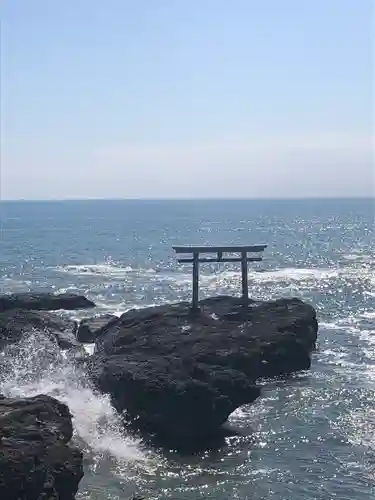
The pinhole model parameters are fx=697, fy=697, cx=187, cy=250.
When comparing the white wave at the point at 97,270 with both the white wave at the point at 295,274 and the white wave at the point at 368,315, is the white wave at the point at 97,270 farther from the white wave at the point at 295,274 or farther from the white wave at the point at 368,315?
the white wave at the point at 368,315

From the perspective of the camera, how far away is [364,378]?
33.8 meters

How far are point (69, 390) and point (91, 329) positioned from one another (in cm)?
1204

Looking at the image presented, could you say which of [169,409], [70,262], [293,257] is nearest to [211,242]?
[293,257]

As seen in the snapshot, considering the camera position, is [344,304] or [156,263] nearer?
[344,304]

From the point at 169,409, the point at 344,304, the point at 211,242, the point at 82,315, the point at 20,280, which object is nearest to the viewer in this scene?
the point at 169,409

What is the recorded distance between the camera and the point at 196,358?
2873 cm

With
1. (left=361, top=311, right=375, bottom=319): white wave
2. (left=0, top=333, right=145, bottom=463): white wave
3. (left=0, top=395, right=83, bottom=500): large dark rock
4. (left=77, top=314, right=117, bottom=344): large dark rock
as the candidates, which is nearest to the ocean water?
(left=0, top=333, right=145, bottom=463): white wave

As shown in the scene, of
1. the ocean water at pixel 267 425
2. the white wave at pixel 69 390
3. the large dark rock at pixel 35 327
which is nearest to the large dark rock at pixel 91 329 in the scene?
the large dark rock at pixel 35 327

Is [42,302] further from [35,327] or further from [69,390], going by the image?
[69,390]

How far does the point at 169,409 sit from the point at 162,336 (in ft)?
21.6

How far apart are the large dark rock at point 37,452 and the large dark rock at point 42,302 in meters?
29.1

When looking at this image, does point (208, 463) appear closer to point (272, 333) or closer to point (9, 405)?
point (9, 405)

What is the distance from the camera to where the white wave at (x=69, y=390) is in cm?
2427

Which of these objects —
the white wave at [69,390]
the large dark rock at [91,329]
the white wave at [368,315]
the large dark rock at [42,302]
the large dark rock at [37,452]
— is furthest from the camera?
the white wave at [368,315]
